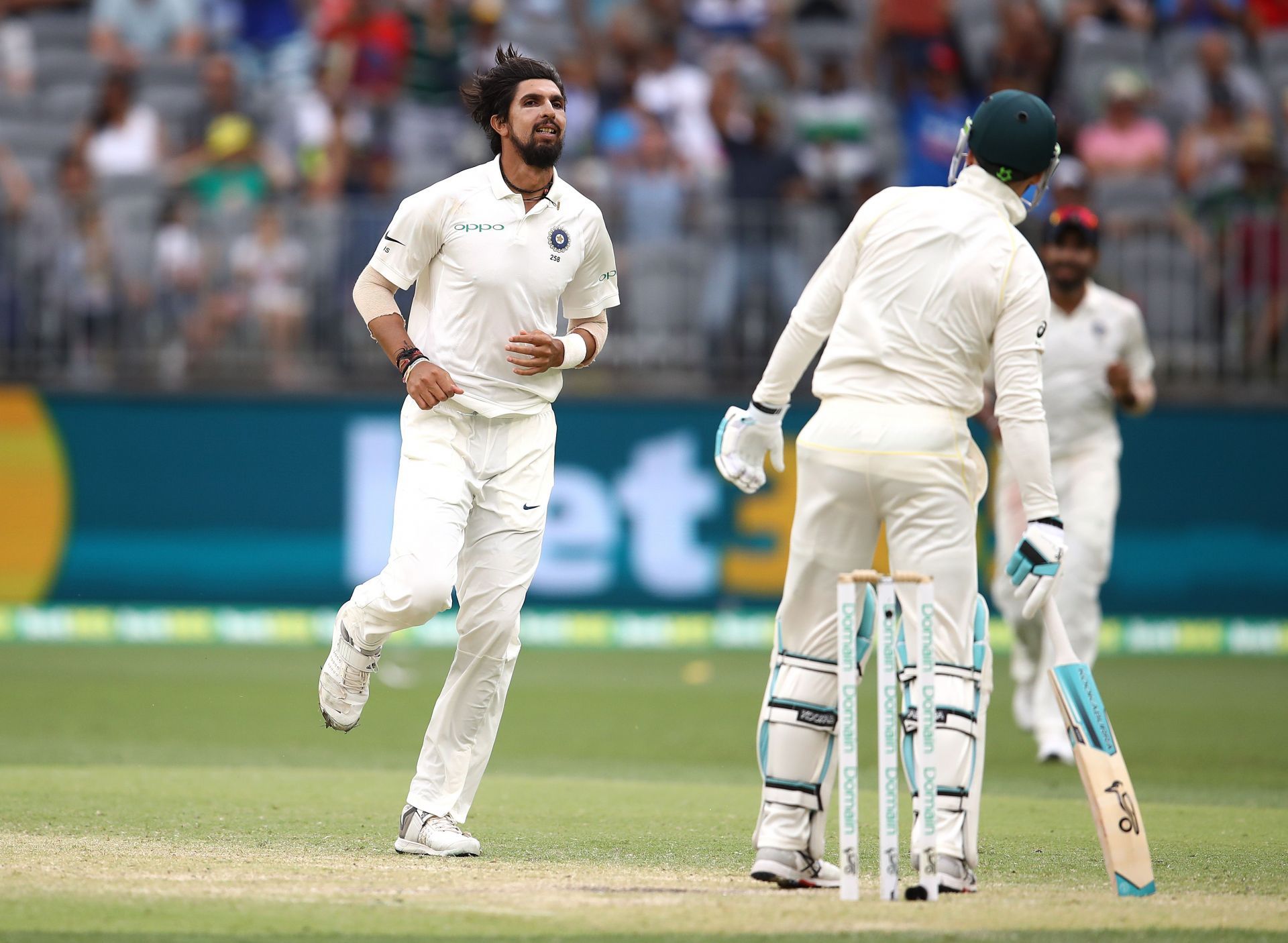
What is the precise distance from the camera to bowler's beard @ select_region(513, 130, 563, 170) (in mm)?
6445

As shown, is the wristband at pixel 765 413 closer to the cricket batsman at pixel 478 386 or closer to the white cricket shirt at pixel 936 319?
the white cricket shirt at pixel 936 319

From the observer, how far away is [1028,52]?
641 inches

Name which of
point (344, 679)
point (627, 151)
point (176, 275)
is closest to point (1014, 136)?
point (344, 679)

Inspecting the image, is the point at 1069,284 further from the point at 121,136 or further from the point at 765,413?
the point at 121,136

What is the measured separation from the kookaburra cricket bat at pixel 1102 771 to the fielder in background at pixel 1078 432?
Answer: 365 cm

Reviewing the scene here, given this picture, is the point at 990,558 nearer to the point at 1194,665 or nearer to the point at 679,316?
the point at 1194,665

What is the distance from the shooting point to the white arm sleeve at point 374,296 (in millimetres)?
6520

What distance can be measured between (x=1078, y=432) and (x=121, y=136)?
9.07 metres

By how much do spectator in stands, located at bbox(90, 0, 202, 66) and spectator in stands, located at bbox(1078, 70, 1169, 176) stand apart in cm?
776

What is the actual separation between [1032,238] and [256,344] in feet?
19.3

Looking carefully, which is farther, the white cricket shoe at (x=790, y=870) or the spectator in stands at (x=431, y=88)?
the spectator in stands at (x=431, y=88)

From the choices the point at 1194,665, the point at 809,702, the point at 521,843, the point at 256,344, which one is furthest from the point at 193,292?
the point at 809,702

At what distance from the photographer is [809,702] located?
5.78 m

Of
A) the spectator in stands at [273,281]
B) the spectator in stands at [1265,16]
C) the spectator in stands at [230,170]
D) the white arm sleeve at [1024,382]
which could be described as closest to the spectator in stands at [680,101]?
the spectator in stands at [230,170]
